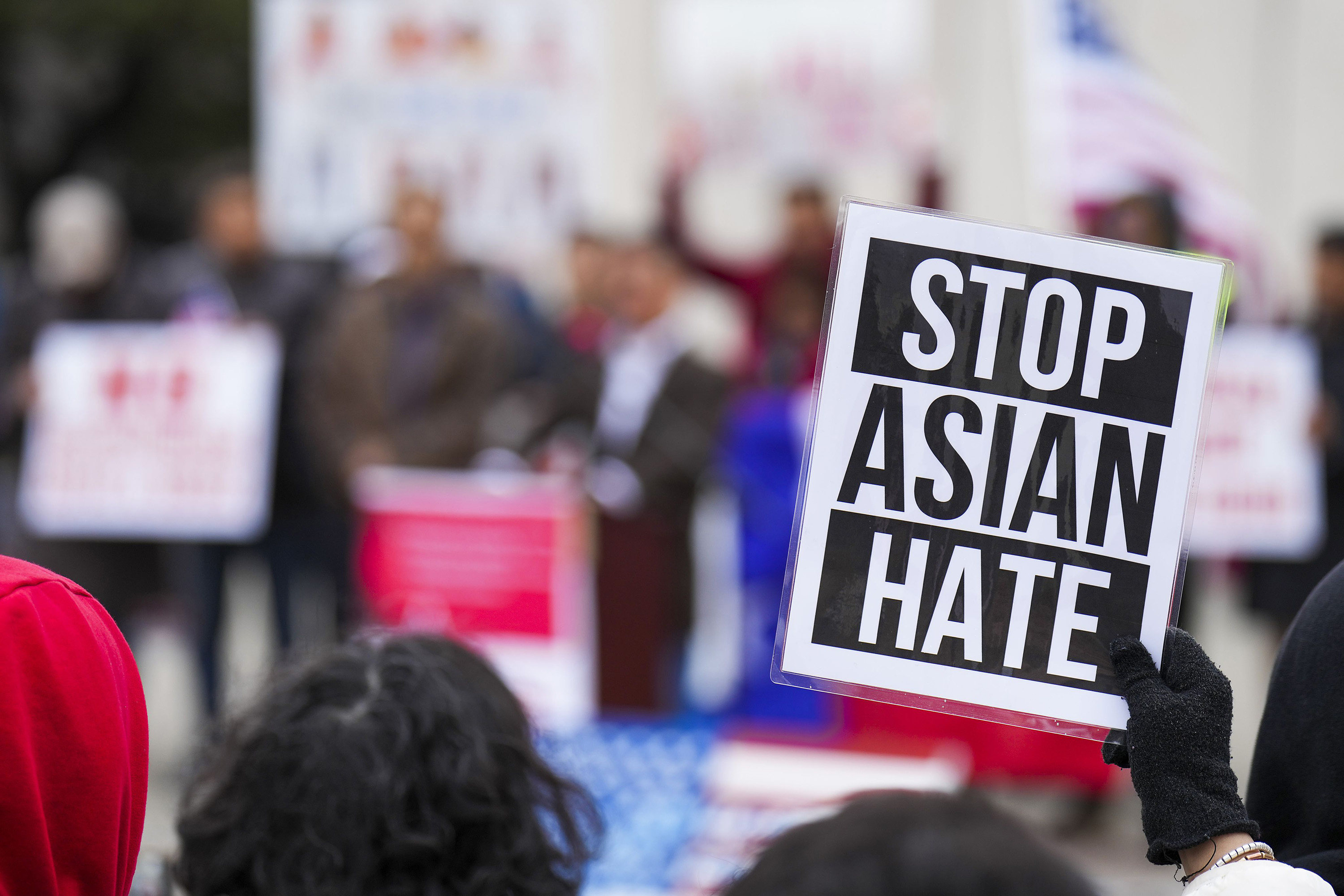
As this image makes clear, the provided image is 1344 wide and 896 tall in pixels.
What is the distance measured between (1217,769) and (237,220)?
5.69m

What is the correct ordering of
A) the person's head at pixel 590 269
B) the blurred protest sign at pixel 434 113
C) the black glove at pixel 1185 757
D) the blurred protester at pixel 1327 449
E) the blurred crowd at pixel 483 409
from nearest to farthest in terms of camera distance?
the black glove at pixel 1185 757, the blurred crowd at pixel 483 409, the blurred protester at pixel 1327 449, the person's head at pixel 590 269, the blurred protest sign at pixel 434 113

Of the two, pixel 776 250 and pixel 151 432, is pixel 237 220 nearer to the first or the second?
pixel 151 432

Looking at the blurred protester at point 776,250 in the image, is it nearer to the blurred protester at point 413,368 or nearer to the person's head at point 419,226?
the blurred protester at point 413,368

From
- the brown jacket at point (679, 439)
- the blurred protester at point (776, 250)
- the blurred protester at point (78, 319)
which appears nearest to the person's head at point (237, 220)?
the blurred protester at point (78, 319)

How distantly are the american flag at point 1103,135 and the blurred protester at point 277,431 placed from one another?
3015 mm

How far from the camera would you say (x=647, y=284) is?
6.26 meters

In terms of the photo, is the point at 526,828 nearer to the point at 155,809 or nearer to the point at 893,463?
the point at 893,463

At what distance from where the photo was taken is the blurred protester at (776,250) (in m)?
6.46

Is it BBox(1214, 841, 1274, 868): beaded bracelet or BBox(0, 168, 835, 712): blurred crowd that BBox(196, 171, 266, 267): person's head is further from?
BBox(1214, 841, 1274, 868): beaded bracelet

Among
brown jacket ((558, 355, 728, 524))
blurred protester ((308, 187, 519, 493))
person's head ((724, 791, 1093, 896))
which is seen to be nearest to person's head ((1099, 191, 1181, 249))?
brown jacket ((558, 355, 728, 524))

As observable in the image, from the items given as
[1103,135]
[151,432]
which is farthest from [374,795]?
[151,432]

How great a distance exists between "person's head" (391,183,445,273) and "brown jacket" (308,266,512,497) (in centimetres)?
15

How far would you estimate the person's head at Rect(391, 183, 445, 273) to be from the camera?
6277 millimetres

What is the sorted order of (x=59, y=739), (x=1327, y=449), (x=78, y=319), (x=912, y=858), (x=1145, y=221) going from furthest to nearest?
(x=78, y=319) → (x=1327, y=449) → (x=1145, y=221) → (x=59, y=739) → (x=912, y=858)
